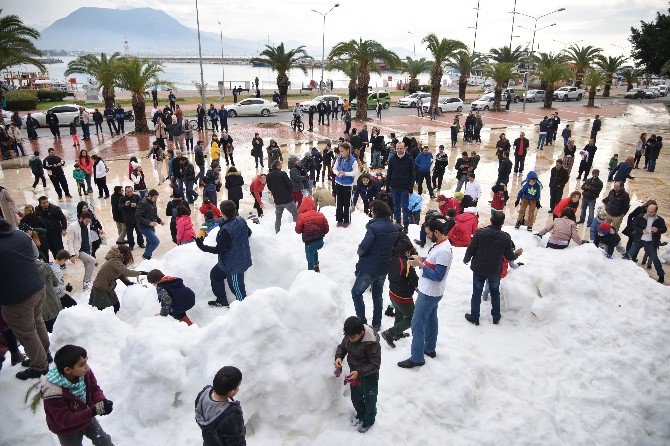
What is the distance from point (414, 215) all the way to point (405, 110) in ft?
94.4

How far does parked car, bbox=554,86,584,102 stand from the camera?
1801 inches

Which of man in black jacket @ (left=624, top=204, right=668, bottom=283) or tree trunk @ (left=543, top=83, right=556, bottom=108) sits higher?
tree trunk @ (left=543, top=83, right=556, bottom=108)

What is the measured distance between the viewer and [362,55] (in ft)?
96.7

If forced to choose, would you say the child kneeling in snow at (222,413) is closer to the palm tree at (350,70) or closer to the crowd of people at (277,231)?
the crowd of people at (277,231)

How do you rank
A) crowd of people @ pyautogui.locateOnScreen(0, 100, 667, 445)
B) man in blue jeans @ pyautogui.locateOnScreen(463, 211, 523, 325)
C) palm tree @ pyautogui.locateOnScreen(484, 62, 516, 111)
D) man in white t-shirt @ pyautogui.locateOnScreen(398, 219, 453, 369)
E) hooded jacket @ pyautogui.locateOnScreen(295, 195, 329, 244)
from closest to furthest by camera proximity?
1. crowd of people @ pyautogui.locateOnScreen(0, 100, 667, 445)
2. man in white t-shirt @ pyautogui.locateOnScreen(398, 219, 453, 369)
3. man in blue jeans @ pyautogui.locateOnScreen(463, 211, 523, 325)
4. hooded jacket @ pyautogui.locateOnScreen(295, 195, 329, 244)
5. palm tree @ pyautogui.locateOnScreen(484, 62, 516, 111)

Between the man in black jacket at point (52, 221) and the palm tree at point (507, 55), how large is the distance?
4067 cm

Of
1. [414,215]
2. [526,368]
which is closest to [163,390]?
[526,368]

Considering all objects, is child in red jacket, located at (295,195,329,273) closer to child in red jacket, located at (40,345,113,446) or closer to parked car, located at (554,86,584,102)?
child in red jacket, located at (40,345,113,446)

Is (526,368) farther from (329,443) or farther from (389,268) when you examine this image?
(329,443)

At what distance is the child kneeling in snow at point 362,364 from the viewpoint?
390 cm

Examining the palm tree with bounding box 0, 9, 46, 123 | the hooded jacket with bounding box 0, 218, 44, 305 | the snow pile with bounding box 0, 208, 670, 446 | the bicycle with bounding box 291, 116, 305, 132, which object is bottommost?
the snow pile with bounding box 0, 208, 670, 446

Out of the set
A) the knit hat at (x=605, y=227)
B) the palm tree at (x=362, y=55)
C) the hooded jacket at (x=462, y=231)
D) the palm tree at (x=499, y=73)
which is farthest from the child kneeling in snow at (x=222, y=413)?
the palm tree at (x=499, y=73)

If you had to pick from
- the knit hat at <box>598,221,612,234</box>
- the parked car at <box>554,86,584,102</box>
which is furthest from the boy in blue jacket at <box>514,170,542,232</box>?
the parked car at <box>554,86,584,102</box>

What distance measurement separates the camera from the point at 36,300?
4.38 meters
